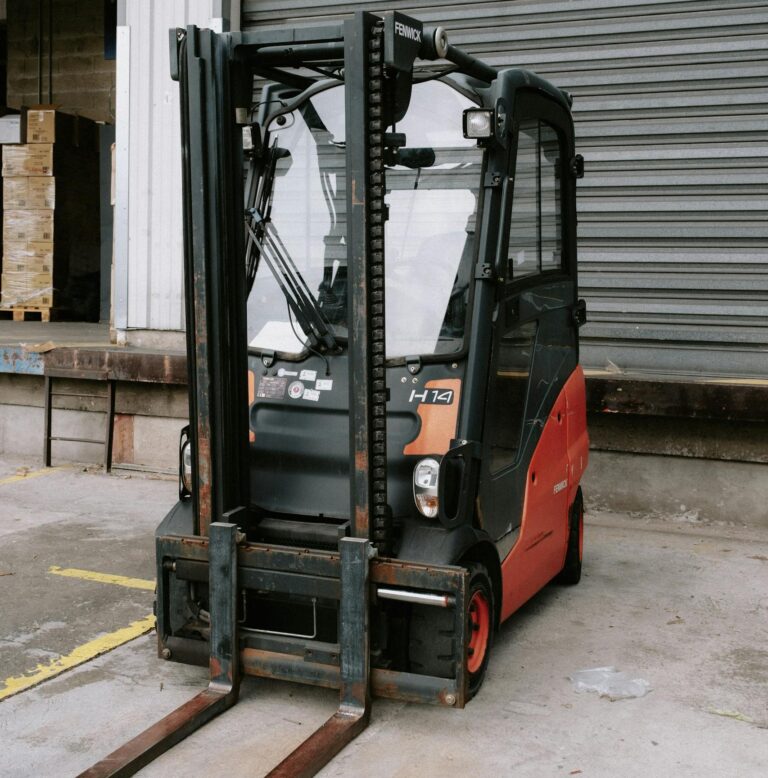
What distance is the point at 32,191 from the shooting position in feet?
43.1

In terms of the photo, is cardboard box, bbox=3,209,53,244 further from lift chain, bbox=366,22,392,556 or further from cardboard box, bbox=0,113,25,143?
lift chain, bbox=366,22,392,556

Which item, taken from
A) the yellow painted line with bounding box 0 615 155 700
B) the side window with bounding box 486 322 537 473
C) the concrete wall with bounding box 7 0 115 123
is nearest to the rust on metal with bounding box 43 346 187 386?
the yellow painted line with bounding box 0 615 155 700

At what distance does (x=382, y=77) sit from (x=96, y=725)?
2545 mm

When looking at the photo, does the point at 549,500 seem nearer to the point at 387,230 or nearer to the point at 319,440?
the point at 319,440

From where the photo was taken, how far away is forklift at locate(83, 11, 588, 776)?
375cm

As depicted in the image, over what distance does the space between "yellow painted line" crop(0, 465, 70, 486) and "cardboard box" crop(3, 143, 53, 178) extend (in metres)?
5.68

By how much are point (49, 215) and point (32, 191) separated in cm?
36

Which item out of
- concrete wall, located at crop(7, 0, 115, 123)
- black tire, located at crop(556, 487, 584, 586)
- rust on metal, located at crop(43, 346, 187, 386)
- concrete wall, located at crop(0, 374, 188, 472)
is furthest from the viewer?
concrete wall, located at crop(7, 0, 115, 123)

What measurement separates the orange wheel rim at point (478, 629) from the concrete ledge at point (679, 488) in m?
3.25

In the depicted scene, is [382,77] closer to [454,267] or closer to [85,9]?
[454,267]

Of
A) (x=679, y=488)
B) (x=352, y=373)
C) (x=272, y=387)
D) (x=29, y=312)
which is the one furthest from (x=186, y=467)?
(x=29, y=312)

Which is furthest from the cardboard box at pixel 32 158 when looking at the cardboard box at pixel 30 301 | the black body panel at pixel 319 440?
the black body panel at pixel 319 440

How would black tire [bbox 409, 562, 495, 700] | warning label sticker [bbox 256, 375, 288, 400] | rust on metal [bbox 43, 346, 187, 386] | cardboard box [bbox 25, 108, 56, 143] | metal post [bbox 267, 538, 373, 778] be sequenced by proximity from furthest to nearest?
cardboard box [bbox 25, 108, 56, 143]
rust on metal [bbox 43, 346, 187, 386]
warning label sticker [bbox 256, 375, 288, 400]
black tire [bbox 409, 562, 495, 700]
metal post [bbox 267, 538, 373, 778]

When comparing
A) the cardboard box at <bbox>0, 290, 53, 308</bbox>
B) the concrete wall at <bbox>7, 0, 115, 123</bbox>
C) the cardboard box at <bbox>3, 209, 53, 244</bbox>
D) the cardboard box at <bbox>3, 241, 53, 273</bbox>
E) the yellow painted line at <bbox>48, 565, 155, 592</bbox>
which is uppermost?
the concrete wall at <bbox>7, 0, 115, 123</bbox>
